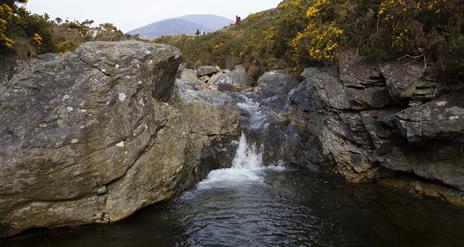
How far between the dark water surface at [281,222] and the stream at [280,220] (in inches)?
1.0

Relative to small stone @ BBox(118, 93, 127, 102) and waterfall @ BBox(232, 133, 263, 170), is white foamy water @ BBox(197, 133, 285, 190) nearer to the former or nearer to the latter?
waterfall @ BBox(232, 133, 263, 170)

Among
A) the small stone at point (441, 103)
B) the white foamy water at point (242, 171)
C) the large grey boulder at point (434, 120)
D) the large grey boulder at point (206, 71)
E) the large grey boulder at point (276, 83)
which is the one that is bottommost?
the white foamy water at point (242, 171)

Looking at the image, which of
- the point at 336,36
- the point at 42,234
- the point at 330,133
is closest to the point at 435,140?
the point at 330,133

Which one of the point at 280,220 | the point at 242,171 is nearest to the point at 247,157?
the point at 242,171

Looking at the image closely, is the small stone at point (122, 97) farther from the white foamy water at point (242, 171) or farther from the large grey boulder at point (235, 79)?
the large grey boulder at point (235, 79)

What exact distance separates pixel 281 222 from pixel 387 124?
6.07m

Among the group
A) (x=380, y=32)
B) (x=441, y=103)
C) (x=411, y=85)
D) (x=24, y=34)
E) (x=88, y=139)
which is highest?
(x=24, y=34)

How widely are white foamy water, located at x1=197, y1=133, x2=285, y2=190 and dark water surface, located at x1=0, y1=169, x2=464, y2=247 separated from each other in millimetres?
649

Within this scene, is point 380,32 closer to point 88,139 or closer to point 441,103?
point 441,103

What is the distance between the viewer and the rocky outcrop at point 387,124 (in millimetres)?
12547

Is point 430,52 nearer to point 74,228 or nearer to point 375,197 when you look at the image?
point 375,197

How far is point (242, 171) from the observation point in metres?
16.9

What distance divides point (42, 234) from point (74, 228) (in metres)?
0.83

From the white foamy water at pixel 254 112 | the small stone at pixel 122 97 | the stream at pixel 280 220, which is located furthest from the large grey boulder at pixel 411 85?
the small stone at pixel 122 97
